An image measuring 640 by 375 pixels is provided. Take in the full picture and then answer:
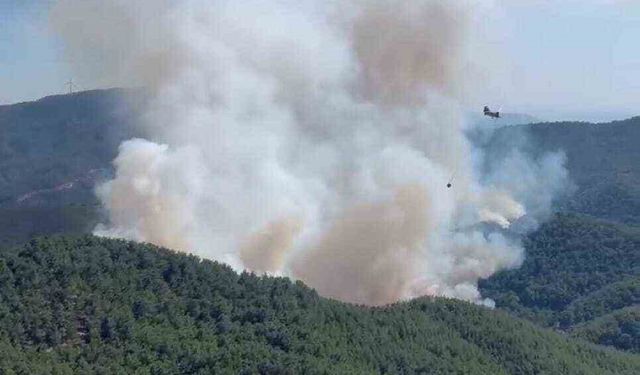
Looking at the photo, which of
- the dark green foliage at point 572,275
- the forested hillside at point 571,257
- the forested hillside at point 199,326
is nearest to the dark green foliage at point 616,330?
the forested hillside at point 571,257

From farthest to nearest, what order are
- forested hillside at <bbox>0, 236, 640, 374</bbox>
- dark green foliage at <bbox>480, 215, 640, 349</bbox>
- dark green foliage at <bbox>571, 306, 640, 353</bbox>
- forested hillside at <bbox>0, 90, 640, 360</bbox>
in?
1. dark green foliage at <bbox>480, 215, 640, 349</bbox>
2. forested hillside at <bbox>0, 90, 640, 360</bbox>
3. dark green foliage at <bbox>571, 306, 640, 353</bbox>
4. forested hillside at <bbox>0, 236, 640, 374</bbox>

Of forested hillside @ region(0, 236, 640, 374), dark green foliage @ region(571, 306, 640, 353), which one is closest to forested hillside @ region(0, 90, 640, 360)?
dark green foliage @ region(571, 306, 640, 353)

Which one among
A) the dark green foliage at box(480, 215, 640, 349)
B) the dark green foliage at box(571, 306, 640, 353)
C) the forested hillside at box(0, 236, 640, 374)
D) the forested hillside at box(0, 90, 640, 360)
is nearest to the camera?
the forested hillside at box(0, 236, 640, 374)

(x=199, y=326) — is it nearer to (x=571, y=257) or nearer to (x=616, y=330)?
(x=616, y=330)

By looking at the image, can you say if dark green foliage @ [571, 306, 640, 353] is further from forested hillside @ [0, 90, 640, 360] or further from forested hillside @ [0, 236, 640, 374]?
forested hillside @ [0, 236, 640, 374]

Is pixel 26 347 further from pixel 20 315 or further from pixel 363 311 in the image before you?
pixel 363 311

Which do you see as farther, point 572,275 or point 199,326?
point 572,275

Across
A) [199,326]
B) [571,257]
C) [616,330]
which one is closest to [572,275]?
[571,257]

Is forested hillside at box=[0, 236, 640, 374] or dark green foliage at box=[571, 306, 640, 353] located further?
dark green foliage at box=[571, 306, 640, 353]

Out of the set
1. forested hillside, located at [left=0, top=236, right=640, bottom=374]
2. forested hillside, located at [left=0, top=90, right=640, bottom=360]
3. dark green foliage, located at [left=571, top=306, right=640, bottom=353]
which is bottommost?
forested hillside, located at [left=0, top=236, right=640, bottom=374]
